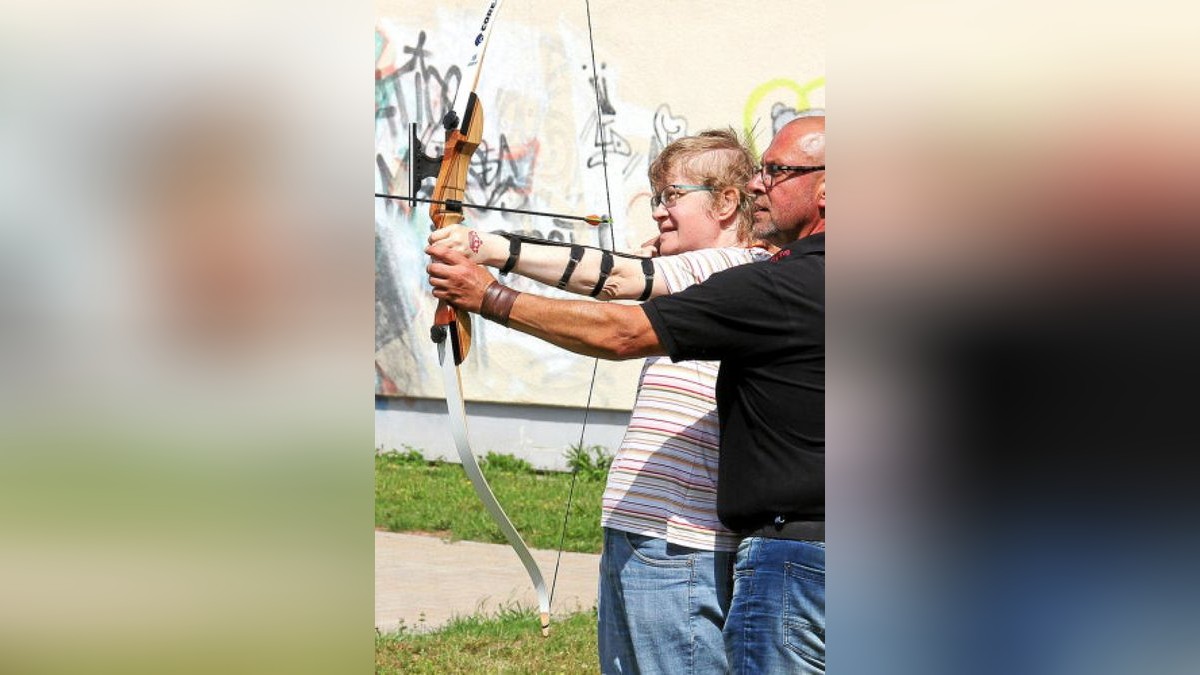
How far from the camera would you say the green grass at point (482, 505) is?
7.22 metres

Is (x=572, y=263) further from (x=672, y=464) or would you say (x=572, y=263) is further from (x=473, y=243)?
(x=672, y=464)

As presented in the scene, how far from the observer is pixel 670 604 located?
2893 mm

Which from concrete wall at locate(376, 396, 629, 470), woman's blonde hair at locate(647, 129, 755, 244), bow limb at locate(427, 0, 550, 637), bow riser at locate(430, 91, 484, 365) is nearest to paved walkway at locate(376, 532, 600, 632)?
concrete wall at locate(376, 396, 629, 470)

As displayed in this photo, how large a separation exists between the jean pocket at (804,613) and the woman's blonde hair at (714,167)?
1.05 m

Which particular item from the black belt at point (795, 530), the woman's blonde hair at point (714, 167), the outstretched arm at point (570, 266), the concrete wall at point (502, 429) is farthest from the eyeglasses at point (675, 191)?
the concrete wall at point (502, 429)

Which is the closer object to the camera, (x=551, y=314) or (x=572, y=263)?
(x=551, y=314)

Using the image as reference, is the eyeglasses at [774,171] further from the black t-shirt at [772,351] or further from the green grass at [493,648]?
the green grass at [493,648]

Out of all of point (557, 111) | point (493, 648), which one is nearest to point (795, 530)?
point (493, 648)

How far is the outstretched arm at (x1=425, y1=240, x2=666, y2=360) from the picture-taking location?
8.35 ft

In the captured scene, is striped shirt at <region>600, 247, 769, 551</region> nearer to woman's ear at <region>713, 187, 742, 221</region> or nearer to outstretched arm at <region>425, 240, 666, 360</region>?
outstretched arm at <region>425, 240, 666, 360</region>

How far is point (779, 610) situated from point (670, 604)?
0.48 metres
